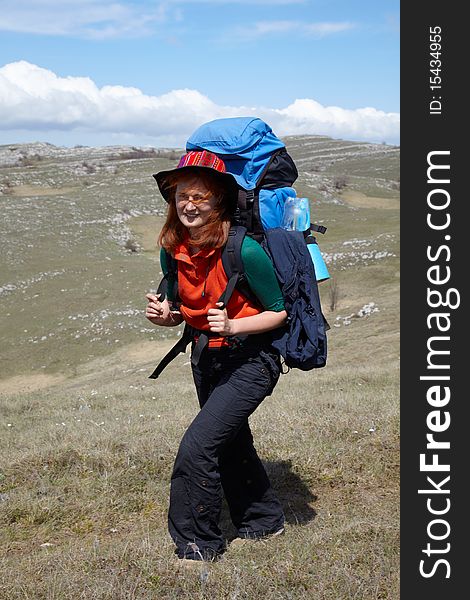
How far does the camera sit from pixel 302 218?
4.02 meters

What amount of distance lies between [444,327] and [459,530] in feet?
3.56

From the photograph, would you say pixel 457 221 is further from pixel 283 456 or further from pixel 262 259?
pixel 283 456

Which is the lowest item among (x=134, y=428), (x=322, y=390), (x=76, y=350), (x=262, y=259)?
(x=76, y=350)

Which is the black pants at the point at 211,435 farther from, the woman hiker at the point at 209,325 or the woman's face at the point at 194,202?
the woman's face at the point at 194,202

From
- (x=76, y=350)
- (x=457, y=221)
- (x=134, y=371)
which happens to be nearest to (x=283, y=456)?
(x=457, y=221)

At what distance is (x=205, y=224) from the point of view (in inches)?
149

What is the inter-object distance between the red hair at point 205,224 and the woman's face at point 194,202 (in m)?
0.02

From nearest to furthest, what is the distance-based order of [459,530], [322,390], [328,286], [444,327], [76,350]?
[459,530] → [444,327] → [322,390] → [76,350] → [328,286]

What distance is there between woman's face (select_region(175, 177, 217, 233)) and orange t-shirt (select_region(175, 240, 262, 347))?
0.16 metres

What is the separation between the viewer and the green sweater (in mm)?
3703

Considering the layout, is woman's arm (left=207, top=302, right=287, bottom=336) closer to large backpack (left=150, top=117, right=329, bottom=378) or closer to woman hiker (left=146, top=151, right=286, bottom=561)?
woman hiker (left=146, top=151, right=286, bottom=561)

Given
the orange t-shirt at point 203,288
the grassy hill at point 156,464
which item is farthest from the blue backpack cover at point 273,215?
the grassy hill at point 156,464

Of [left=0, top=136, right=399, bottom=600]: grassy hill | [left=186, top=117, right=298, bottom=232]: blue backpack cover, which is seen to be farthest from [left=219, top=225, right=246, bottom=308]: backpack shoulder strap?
[left=0, top=136, right=399, bottom=600]: grassy hill

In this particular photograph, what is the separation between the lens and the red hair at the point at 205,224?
3715 mm
